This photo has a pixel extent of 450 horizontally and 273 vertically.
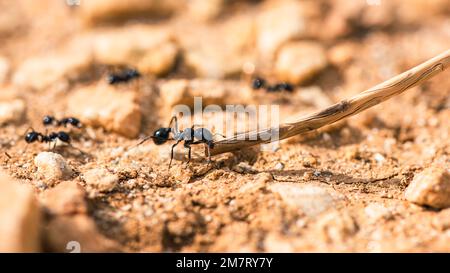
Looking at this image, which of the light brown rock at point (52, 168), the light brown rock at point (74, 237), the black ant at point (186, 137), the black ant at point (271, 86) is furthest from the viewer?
the black ant at point (271, 86)

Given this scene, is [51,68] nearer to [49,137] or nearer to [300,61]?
[49,137]

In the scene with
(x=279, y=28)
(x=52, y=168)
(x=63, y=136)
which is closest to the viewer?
(x=52, y=168)

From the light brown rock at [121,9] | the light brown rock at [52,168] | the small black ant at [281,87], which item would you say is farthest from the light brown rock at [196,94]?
the light brown rock at [121,9]

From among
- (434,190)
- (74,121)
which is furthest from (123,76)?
(434,190)

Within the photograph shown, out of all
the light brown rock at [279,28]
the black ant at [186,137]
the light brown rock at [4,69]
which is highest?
the light brown rock at [279,28]

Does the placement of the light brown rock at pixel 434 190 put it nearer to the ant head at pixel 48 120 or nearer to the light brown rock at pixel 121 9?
the ant head at pixel 48 120

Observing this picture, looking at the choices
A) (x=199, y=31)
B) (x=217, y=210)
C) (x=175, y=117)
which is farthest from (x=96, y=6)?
(x=217, y=210)

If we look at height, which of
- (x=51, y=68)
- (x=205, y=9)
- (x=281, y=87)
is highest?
(x=205, y=9)
